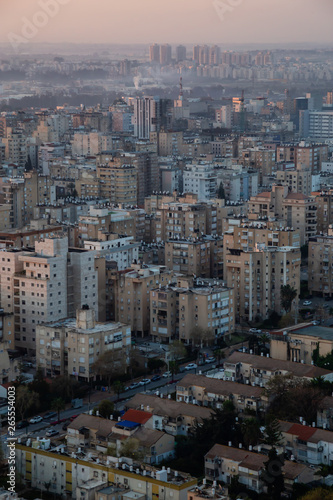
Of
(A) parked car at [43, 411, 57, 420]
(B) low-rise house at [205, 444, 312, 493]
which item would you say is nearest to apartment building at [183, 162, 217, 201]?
(A) parked car at [43, 411, 57, 420]

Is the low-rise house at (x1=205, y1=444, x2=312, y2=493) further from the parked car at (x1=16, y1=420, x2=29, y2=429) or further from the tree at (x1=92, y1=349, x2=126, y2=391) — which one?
the tree at (x1=92, y1=349, x2=126, y2=391)

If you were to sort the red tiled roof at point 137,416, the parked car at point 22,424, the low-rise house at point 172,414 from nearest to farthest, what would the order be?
the red tiled roof at point 137,416, the low-rise house at point 172,414, the parked car at point 22,424

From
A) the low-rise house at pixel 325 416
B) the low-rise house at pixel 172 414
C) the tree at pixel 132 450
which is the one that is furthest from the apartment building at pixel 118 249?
the tree at pixel 132 450

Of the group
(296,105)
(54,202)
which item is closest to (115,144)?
(54,202)

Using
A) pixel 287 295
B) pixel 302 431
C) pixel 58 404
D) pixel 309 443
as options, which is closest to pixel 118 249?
pixel 287 295

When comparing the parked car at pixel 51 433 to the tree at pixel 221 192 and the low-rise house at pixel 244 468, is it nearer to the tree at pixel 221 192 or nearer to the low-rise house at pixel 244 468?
the low-rise house at pixel 244 468
